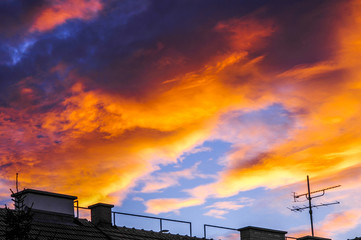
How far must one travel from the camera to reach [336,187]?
42906 millimetres

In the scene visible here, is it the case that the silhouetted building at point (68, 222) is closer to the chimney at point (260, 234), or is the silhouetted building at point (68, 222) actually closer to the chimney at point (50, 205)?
the chimney at point (50, 205)

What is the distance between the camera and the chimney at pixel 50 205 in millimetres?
28292

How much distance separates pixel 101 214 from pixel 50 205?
312 cm

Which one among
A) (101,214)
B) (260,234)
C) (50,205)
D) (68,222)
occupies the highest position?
(50,205)

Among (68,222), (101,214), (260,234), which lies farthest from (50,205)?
(260,234)

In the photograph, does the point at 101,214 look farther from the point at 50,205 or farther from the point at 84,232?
the point at 50,205

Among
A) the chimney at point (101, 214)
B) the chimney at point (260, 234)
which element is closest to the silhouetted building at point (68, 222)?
the chimney at point (101, 214)

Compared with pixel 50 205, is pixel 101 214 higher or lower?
lower

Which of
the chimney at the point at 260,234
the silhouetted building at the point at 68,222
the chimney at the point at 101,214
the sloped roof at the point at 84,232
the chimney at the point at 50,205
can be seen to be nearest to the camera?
the sloped roof at the point at 84,232

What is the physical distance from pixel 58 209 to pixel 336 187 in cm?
2161

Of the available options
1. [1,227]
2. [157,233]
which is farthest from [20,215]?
[157,233]

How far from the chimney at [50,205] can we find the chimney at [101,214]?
154 centimetres

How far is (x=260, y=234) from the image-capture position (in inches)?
1465

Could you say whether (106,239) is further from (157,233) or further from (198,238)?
(198,238)
